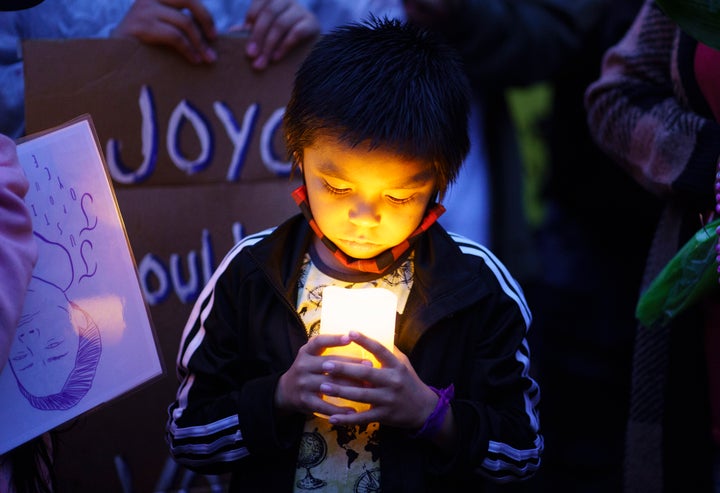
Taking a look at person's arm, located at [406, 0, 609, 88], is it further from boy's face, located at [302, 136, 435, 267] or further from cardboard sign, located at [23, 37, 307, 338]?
boy's face, located at [302, 136, 435, 267]

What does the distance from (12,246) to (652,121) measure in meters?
1.36

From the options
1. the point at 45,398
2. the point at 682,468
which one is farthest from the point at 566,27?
the point at 45,398

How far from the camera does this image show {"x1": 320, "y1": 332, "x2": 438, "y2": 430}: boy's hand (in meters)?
1.34

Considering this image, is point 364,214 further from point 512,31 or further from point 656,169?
point 512,31

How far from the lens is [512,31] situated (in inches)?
112

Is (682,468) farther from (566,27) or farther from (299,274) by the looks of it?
(566,27)

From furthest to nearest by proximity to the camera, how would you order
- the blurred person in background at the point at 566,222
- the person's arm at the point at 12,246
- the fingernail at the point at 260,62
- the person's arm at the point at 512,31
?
the blurred person in background at the point at 566,222, the person's arm at the point at 512,31, the fingernail at the point at 260,62, the person's arm at the point at 12,246

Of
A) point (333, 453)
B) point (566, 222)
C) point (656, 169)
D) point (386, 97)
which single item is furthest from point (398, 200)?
point (566, 222)

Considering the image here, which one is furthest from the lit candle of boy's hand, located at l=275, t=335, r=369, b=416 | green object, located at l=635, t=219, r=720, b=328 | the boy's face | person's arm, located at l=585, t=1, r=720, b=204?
person's arm, located at l=585, t=1, r=720, b=204

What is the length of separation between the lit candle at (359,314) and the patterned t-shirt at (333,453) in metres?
0.17

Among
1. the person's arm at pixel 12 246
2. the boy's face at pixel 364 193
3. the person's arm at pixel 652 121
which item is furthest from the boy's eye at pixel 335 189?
the person's arm at pixel 652 121

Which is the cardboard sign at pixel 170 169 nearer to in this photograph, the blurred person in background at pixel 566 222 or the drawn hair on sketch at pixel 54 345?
the drawn hair on sketch at pixel 54 345

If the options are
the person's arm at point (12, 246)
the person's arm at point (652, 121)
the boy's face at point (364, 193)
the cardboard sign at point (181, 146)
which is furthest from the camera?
the cardboard sign at point (181, 146)

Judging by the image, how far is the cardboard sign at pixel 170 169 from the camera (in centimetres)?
193
